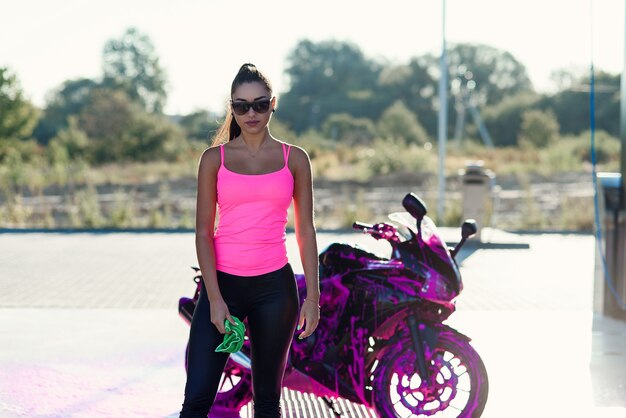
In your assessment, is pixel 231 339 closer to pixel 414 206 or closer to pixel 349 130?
pixel 414 206

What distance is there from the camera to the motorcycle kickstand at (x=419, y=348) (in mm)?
4320

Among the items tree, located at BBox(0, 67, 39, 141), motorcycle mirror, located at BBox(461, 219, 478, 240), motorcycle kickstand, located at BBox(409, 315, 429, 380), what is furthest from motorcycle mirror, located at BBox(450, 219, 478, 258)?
tree, located at BBox(0, 67, 39, 141)

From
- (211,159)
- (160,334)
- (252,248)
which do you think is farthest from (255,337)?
(160,334)

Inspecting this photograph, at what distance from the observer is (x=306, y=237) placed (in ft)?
11.4

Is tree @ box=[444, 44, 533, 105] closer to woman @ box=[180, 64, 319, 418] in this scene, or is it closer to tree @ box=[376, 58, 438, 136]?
tree @ box=[376, 58, 438, 136]

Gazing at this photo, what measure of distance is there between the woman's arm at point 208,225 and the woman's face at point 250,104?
0.15 meters

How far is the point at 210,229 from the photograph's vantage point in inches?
132

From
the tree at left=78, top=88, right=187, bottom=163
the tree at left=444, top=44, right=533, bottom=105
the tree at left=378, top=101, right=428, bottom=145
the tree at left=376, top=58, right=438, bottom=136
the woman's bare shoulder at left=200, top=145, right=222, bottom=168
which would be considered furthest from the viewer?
the tree at left=444, top=44, right=533, bottom=105

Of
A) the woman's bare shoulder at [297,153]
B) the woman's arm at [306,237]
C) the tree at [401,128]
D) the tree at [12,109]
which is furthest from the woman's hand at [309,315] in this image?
the tree at [401,128]

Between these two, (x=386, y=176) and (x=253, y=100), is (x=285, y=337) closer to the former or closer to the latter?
(x=253, y=100)

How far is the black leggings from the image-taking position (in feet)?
10.8

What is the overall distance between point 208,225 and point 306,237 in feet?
1.22

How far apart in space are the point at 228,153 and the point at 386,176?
31.5 metres

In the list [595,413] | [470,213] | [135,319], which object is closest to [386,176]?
[470,213]
